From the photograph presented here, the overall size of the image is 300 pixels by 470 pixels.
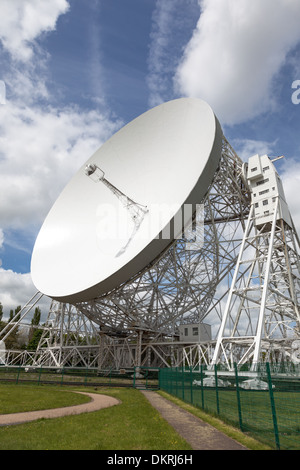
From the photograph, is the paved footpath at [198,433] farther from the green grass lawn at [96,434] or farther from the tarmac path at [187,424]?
the green grass lawn at [96,434]

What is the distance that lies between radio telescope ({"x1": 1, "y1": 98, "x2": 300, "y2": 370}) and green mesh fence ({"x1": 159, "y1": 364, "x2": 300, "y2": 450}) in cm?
637

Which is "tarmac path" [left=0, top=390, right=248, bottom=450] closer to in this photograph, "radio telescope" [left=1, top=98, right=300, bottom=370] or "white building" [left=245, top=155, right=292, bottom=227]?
"radio telescope" [left=1, top=98, right=300, bottom=370]

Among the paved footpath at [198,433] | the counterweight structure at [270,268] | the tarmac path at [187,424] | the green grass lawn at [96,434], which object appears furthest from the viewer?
the counterweight structure at [270,268]

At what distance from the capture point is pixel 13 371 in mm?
33156

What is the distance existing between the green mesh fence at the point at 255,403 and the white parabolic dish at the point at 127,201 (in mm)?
9264

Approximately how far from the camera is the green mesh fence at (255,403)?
7.19 m

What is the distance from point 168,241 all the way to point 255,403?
13894 millimetres

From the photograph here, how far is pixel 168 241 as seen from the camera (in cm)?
2252

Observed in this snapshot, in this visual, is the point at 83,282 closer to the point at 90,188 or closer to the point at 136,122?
the point at 90,188

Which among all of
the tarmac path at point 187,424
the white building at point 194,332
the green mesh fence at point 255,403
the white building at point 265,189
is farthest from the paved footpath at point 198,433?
the white building at point 194,332

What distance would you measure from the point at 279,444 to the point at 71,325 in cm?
3265

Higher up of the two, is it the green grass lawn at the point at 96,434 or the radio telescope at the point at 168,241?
the radio telescope at the point at 168,241

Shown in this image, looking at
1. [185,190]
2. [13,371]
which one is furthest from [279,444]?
[13,371]

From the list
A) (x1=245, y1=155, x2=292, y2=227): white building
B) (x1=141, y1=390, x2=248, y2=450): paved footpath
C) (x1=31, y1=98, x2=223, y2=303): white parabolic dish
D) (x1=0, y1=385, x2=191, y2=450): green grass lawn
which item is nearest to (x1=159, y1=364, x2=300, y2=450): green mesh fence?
(x1=141, y1=390, x2=248, y2=450): paved footpath
